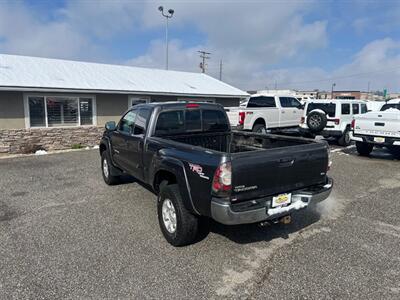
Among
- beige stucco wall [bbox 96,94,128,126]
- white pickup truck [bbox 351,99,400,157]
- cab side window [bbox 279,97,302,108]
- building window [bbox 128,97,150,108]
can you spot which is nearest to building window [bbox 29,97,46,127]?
beige stucco wall [bbox 96,94,128,126]

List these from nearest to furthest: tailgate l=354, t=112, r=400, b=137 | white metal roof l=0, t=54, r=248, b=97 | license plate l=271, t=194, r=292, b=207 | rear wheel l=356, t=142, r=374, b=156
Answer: license plate l=271, t=194, r=292, b=207 → tailgate l=354, t=112, r=400, b=137 → rear wheel l=356, t=142, r=374, b=156 → white metal roof l=0, t=54, r=248, b=97

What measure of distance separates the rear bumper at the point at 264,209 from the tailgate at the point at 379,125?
632cm

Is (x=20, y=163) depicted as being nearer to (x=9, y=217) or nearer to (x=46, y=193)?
(x=46, y=193)

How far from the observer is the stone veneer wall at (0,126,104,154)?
35.7 feet

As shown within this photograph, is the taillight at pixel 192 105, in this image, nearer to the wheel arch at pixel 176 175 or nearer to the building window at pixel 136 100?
the wheel arch at pixel 176 175

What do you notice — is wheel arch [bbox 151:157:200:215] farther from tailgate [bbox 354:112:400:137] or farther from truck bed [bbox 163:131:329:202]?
tailgate [bbox 354:112:400:137]

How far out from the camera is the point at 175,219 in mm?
3684

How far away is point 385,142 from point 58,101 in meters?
12.0

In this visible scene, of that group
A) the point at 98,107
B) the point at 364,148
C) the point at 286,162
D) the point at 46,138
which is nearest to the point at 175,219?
the point at 286,162

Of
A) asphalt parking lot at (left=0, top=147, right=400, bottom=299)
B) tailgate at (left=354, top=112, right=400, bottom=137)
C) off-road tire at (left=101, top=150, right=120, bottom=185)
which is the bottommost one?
asphalt parking lot at (left=0, top=147, right=400, bottom=299)

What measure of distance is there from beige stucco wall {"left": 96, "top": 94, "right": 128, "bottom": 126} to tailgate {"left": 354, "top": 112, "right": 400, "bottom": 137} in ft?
32.2

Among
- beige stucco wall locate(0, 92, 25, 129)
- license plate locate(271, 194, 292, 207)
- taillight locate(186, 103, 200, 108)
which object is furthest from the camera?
beige stucco wall locate(0, 92, 25, 129)

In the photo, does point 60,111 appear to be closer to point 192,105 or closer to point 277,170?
point 192,105

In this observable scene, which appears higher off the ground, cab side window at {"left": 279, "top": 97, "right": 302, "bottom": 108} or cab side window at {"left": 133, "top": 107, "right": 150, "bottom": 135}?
cab side window at {"left": 279, "top": 97, "right": 302, "bottom": 108}
